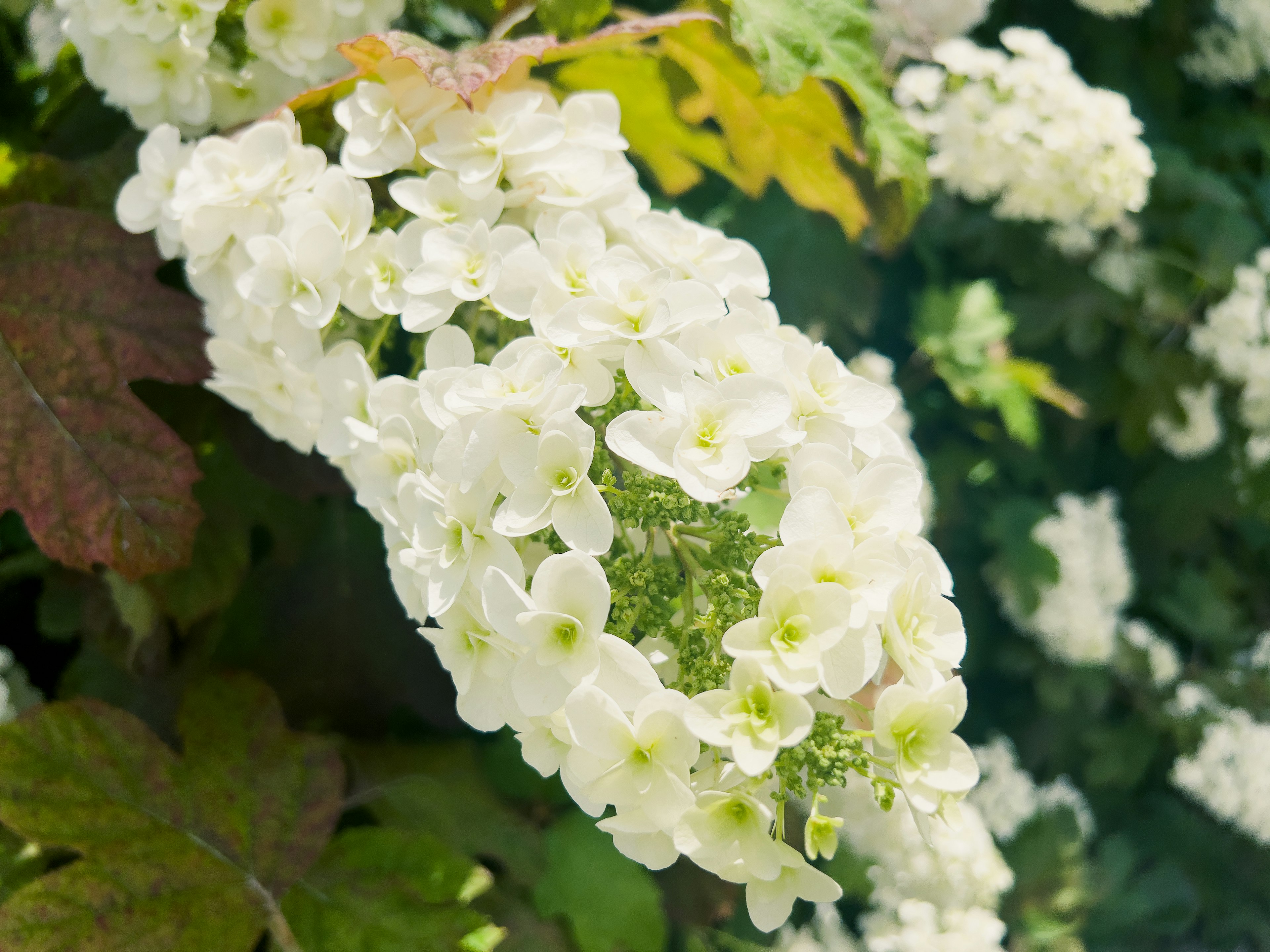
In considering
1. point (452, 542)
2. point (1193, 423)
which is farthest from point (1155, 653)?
point (452, 542)

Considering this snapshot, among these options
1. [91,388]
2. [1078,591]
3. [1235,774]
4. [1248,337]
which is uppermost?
[91,388]

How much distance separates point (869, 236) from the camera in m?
1.22

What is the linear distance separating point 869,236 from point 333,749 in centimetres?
92

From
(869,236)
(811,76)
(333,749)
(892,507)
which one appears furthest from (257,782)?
(869,236)

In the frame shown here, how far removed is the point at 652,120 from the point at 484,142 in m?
0.36

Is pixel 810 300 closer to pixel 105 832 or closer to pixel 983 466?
pixel 983 466

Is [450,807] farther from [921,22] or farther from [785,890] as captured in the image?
[921,22]

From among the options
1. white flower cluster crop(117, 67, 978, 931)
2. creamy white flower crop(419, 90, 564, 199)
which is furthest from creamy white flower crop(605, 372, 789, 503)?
creamy white flower crop(419, 90, 564, 199)

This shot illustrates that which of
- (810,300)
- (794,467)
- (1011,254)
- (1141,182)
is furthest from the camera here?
(1011,254)

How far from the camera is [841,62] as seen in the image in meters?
0.74

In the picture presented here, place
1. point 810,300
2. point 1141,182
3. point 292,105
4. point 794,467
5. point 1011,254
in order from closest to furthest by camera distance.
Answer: point 794,467 → point 292,105 → point 1141,182 → point 810,300 → point 1011,254

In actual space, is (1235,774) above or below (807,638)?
below

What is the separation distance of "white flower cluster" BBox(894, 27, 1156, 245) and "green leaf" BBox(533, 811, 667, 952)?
86 cm

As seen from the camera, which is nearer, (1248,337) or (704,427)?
(704,427)
